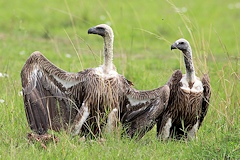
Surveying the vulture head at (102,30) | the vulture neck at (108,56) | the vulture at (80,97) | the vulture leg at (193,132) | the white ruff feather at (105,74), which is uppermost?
the vulture head at (102,30)

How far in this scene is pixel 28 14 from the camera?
1568 cm

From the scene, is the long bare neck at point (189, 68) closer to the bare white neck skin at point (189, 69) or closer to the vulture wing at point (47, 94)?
the bare white neck skin at point (189, 69)

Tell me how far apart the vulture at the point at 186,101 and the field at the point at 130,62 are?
0.57ft

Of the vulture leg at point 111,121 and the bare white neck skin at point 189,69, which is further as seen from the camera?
the bare white neck skin at point 189,69

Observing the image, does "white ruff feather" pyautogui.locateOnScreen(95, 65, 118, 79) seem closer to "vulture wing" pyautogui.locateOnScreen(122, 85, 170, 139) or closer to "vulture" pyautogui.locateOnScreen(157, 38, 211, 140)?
"vulture wing" pyautogui.locateOnScreen(122, 85, 170, 139)

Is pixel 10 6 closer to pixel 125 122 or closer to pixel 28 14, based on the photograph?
pixel 28 14

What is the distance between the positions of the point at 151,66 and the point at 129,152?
16.6 ft

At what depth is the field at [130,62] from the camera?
6.98m

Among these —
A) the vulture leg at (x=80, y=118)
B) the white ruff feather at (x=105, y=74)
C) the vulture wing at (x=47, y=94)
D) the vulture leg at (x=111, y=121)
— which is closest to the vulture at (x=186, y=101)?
the vulture leg at (x=111, y=121)

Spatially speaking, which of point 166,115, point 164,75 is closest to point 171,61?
point 164,75

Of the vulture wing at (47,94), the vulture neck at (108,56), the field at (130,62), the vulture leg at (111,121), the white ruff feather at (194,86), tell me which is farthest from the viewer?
the white ruff feather at (194,86)

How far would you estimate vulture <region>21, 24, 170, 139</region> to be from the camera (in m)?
7.71

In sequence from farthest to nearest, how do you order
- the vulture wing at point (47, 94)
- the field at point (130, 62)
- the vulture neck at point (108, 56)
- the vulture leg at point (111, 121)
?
the vulture neck at point (108, 56) < the vulture leg at point (111, 121) < the vulture wing at point (47, 94) < the field at point (130, 62)

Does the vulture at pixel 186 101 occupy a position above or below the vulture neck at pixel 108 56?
below
